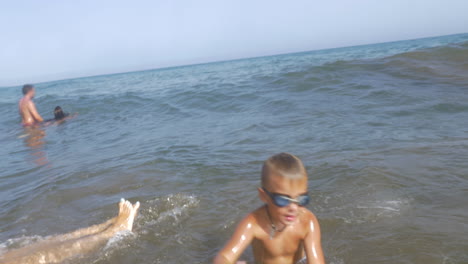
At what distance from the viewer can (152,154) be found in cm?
613

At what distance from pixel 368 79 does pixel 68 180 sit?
342 inches

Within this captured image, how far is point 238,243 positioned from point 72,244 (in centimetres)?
176

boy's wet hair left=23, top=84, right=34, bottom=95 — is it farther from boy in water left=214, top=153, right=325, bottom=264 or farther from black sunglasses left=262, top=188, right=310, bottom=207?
black sunglasses left=262, top=188, right=310, bottom=207

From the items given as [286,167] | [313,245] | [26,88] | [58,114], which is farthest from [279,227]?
[26,88]

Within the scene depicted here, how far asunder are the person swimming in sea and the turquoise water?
0.15 m

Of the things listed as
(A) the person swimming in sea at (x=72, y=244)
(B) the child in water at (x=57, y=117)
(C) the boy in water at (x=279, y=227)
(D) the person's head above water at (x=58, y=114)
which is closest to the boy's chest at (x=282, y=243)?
(C) the boy in water at (x=279, y=227)

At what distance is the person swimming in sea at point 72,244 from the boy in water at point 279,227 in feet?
4.88

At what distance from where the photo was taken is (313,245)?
242 cm

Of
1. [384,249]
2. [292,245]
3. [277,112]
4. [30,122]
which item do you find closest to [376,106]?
[277,112]

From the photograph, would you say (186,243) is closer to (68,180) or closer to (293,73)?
(68,180)

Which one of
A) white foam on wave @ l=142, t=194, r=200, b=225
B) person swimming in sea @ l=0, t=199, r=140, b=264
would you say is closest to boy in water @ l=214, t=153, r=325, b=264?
white foam on wave @ l=142, t=194, r=200, b=225

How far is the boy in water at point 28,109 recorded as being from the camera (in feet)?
35.4

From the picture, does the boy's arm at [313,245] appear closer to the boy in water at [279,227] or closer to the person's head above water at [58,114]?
the boy in water at [279,227]

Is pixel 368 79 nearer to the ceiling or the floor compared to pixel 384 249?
nearer to the ceiling
